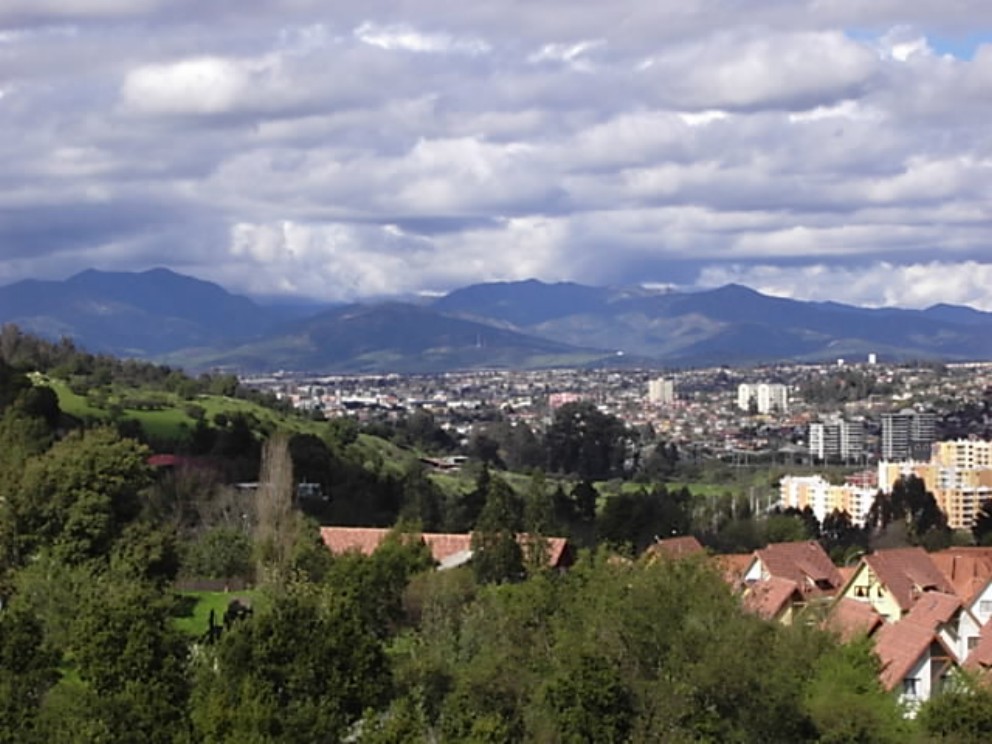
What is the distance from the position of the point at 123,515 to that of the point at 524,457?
65.5m

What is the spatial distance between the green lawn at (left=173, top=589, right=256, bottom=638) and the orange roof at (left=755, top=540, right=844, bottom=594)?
12.6 metres

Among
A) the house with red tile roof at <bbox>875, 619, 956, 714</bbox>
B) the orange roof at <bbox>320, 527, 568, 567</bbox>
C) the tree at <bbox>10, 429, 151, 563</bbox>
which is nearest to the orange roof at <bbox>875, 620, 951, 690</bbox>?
the house with red tile roof at <bbox>875, 619, 956, 714</bbox>

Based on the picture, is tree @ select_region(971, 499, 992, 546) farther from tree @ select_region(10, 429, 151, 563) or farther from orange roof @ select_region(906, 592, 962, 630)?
tree @ select_region(10, 429, 151, 563)

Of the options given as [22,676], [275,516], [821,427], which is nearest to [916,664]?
[22,676]

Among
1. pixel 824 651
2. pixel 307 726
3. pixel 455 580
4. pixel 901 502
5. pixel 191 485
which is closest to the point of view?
pixel 307 726

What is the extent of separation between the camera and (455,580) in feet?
119

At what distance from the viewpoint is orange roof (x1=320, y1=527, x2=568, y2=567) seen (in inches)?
1687

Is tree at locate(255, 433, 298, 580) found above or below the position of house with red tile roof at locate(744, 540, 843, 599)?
above

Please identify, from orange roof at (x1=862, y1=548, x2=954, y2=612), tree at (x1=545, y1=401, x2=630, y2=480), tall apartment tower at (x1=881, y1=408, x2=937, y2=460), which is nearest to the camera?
orange roof at (x1=862, y1=548, x2=954, y2=612)

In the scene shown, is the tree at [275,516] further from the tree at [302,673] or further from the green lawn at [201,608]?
the tree at [302,673]

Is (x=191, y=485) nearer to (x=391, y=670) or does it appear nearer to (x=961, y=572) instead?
(x=961, y=572)

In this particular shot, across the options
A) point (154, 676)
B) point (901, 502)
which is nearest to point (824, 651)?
point (154, 676)

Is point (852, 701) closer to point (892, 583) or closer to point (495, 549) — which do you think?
point (892, 583)

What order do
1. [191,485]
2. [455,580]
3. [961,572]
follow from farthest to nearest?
1. [191,485]
2. [961,572]
3. [455,580]
